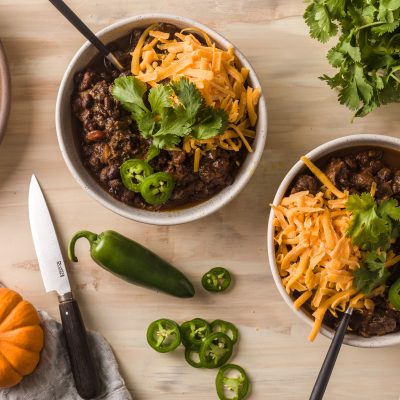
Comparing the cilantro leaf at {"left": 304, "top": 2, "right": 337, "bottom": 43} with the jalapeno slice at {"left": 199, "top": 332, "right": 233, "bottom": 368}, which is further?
the jalapeno slice at {"left": 199, "top": 332, "right": 233, "bottom": 368}

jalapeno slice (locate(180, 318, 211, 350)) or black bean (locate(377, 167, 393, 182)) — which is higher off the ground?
black bean (locate(377, 167, 393, 182))

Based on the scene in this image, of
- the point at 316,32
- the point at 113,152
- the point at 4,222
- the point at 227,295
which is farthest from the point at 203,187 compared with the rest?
the point at 4,222

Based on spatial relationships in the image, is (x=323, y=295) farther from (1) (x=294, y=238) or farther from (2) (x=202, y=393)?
(2) (x=202, y=393)

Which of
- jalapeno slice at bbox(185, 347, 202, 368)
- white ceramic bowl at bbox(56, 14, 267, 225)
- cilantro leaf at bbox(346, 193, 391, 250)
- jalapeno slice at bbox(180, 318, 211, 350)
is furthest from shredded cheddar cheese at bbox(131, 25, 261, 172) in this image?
jalapeno slice at bbox(185, 347, 202, 368)

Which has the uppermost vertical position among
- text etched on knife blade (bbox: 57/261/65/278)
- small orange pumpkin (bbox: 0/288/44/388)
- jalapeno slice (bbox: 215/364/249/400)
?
text etched on knife blade (bbox: 57/261/65/278)

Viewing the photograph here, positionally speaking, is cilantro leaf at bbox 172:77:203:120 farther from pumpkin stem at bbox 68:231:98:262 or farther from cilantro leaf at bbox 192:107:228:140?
pumpkin stem at bbox 68:231:98:262

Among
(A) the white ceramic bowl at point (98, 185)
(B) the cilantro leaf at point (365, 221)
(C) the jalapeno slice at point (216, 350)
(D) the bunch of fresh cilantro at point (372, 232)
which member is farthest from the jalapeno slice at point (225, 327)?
(B) the cilantro leaf at point (365, 221)

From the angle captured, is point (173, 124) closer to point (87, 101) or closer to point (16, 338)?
point (87, 101)

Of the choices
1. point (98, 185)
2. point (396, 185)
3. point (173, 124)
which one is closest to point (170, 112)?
point (173, 124)
